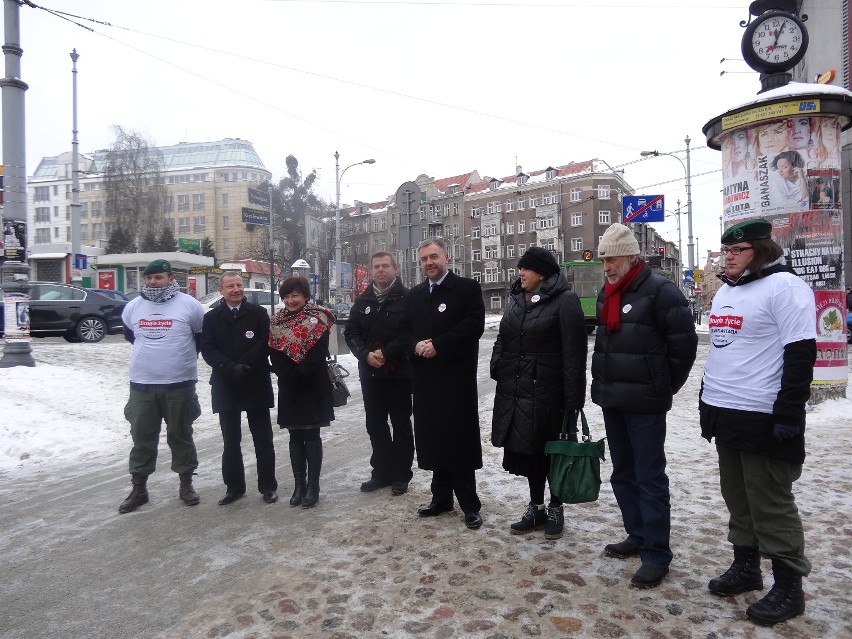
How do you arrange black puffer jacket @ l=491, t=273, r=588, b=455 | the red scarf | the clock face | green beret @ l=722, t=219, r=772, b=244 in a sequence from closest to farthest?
green beret @ l=722, t=219, r=772, b=244
the red scarf
black puffer jacket @ l=491, t=273, r=588, b=455
the clock face

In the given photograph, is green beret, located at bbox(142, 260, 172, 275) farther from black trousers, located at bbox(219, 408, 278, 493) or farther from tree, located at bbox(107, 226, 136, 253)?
tree, located at bbox(107, 226, 136, 253)

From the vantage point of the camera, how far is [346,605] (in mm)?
3365

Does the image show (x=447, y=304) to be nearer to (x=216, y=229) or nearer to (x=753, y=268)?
(x=753, y=268)

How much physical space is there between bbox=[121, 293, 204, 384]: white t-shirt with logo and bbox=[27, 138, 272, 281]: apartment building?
83.7 metres

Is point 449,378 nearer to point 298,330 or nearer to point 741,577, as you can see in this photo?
point 298,330

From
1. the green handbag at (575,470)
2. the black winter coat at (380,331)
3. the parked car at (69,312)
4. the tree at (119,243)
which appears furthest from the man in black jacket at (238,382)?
the tree at (119,243)

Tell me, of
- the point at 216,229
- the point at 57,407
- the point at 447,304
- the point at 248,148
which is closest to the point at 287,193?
the point at 216,229

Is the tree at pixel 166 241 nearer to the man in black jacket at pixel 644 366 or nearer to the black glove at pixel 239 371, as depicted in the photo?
the black glove at pixel 239 371

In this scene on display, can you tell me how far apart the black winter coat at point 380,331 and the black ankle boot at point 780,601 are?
10.1 feet

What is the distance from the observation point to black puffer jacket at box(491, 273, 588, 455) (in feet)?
13.4

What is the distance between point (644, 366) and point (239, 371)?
323cm

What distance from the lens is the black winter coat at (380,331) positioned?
213 inches

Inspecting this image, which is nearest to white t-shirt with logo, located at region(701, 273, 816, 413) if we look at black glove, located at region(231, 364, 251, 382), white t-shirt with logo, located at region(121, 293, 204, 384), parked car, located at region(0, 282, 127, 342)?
black glove, located at region(231, 364, 251, 382)

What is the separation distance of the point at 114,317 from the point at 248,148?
274 ft
